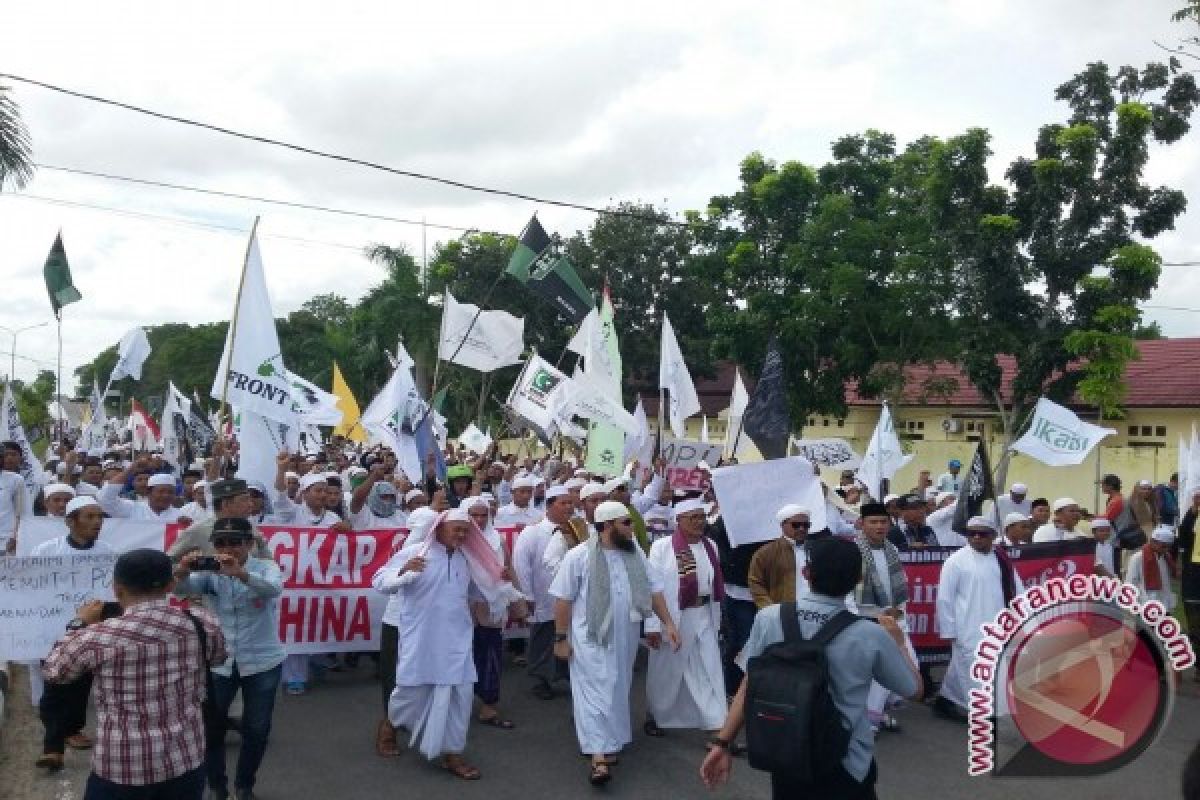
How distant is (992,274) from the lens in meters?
19.3

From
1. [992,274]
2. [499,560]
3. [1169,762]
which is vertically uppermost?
[992,274]

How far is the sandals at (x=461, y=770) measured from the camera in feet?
20.6

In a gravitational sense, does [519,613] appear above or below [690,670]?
above

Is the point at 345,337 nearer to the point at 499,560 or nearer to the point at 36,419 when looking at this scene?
the point at 36,419

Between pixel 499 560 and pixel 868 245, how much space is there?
16.0 meters

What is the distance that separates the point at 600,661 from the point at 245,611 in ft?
7.12

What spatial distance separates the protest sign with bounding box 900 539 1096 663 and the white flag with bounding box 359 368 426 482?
5.50 meters

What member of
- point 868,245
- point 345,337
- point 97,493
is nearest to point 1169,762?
point 97,493

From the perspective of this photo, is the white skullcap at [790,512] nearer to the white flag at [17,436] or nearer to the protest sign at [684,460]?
the protest sign at [684,460]

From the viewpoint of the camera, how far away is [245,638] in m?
5.32

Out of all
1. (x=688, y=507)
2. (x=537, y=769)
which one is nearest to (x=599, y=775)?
(x=537, y=769)

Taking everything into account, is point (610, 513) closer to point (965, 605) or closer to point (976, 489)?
point (965, 605)

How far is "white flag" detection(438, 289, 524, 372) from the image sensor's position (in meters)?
14.3
